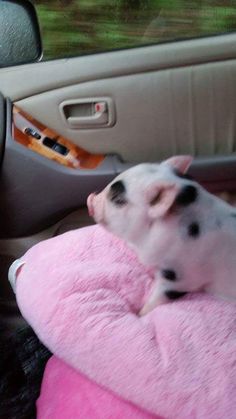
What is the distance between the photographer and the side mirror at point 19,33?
8.88 ft

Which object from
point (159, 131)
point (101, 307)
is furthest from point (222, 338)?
point (159, 131)

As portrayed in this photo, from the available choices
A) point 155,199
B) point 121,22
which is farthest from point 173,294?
point 121,22

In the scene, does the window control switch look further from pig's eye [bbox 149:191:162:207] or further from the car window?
pig's eye [bbox 149:191:162:207]

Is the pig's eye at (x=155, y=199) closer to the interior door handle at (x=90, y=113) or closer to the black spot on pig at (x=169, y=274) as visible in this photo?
the black spot on pig at (x=169, y=274)

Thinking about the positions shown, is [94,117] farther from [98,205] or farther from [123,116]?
[98,205]

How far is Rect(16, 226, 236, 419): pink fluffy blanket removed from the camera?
1.88 meters

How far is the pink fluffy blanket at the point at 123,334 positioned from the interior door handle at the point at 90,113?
542 millimetres

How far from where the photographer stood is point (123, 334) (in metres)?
2.00

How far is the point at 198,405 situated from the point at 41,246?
2.56 ft

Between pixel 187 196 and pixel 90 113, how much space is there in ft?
2.67

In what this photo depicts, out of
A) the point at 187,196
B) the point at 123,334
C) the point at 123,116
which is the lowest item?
the point at 123,334

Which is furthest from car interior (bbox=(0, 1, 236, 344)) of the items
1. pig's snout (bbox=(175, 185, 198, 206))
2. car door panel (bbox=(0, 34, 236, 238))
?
pig's snout (bbox=(175, 185, 198, 206))

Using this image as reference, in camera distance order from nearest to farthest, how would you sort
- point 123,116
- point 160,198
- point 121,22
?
1. point 160,198
2. point 123,116
3. point 121,22

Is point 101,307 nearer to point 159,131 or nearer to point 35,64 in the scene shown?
point 159,131
